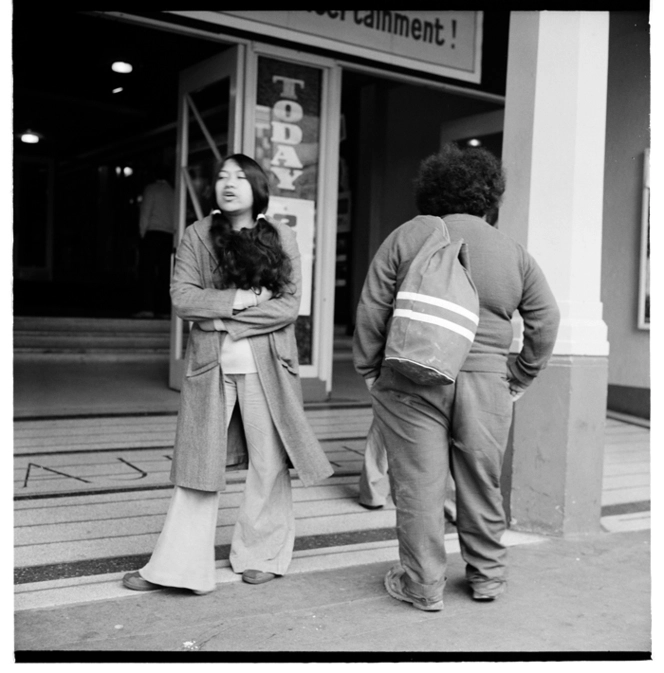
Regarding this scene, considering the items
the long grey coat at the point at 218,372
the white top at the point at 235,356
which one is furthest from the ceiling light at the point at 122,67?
the white top at the point at 235,356

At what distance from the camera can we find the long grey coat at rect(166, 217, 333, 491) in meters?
2.96

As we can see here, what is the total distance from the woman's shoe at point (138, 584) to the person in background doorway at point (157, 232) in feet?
23.1

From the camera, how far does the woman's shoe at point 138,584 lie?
9.66 feet

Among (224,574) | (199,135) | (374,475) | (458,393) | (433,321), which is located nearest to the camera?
(433,321)

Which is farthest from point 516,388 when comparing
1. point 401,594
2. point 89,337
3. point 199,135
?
point 89,337

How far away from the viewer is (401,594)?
2.99m

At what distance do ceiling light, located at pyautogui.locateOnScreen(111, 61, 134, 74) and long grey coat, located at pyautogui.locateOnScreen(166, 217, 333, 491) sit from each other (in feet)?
19.2

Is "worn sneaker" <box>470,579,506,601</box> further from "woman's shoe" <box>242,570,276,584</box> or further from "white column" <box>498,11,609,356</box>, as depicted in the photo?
"white column" <box>498,11,609,356</box>

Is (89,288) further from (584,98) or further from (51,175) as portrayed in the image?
(584,98)

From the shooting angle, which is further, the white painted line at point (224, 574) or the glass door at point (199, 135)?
the glass door at point (199, 135)

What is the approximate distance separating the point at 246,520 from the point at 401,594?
0.67m

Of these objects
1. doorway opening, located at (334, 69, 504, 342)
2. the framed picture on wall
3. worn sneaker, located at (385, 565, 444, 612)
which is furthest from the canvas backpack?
doorway opening, located at (334, 69, 504, 342)

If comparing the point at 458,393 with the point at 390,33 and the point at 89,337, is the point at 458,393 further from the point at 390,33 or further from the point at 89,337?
the point at 89,337

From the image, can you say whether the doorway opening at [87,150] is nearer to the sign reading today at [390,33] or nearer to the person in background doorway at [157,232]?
the person in background doorway at [157,232]
